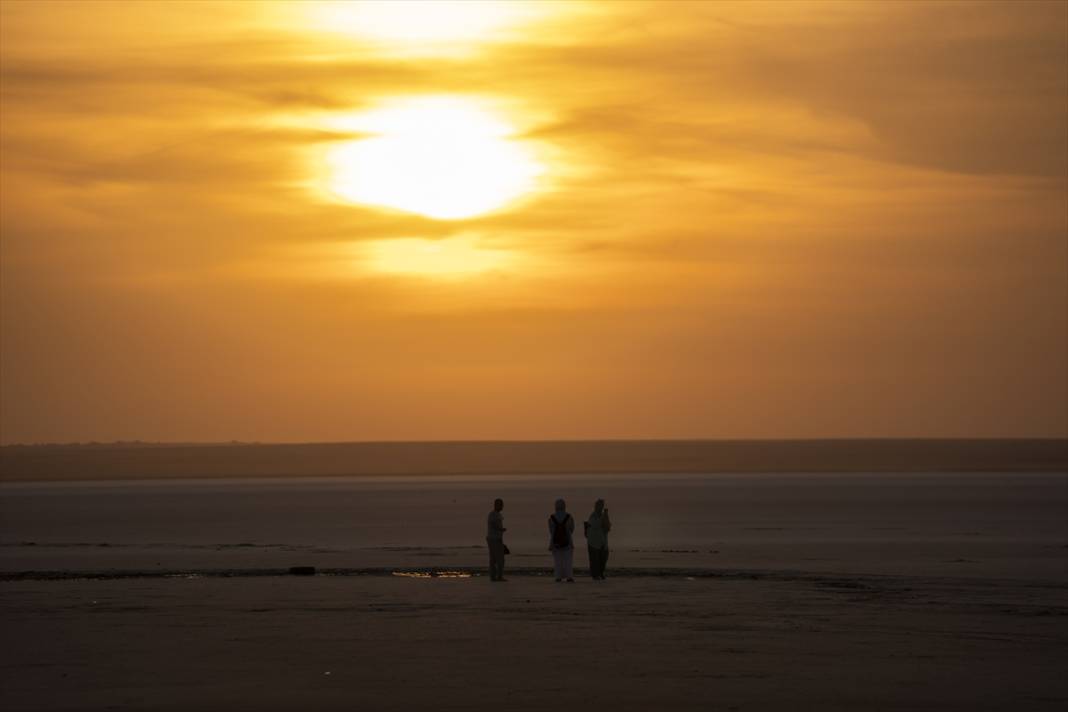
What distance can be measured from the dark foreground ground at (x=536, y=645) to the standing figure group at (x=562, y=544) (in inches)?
38.8

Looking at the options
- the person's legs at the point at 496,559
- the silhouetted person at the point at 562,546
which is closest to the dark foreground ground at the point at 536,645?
the silhouetted person at the point at 562,546

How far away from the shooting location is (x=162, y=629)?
23.9 meters

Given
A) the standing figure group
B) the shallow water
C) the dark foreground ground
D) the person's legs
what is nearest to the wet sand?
the dark foreground ground

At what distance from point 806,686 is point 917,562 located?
21491 millimetres

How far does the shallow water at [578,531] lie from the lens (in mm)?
39906

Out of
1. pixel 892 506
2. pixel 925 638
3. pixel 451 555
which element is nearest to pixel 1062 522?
pixel 892 506

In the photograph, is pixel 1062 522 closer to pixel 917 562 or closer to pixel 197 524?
pixel 917 562

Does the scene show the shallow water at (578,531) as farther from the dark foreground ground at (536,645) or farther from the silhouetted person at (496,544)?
the dark foreground ground at (536,645)

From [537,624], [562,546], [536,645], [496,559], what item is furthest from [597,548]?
[536,645]

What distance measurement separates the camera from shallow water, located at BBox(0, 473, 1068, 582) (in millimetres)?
39906

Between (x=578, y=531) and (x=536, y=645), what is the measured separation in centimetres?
3623

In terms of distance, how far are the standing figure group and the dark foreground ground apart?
0.99m

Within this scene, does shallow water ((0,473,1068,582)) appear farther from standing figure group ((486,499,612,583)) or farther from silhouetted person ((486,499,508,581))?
silhouetted person ((486,499,508,581))

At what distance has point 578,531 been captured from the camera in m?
58.1
